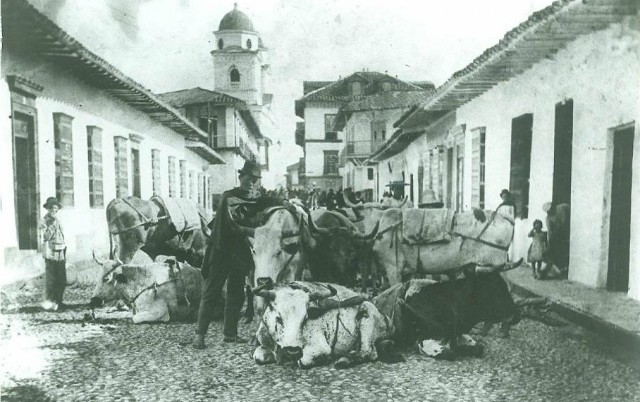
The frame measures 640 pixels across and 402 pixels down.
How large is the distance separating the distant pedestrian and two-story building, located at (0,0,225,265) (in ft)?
18.9

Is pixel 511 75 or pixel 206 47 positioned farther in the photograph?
pixel 511 75

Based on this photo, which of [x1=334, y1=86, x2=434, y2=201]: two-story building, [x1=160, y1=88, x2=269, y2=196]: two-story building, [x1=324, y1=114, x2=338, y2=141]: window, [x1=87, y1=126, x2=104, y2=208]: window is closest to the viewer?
[x1=87, y1=126, x2=104, y2=208]: window

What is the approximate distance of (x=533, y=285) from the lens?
25.1 feet

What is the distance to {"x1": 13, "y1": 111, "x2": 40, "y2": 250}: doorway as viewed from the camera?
5.56 meters

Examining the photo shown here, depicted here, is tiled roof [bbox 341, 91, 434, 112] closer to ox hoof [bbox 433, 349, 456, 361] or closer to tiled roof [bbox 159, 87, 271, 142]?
tiled roof [bbox 159, 87, 271, 142]

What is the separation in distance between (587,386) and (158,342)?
3547 mm

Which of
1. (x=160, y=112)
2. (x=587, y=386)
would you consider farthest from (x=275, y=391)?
(x=160, y=112)

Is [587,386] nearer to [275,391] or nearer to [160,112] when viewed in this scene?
[275,391]

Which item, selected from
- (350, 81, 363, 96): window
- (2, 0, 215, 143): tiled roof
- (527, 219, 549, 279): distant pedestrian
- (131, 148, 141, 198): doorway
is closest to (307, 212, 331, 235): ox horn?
(2, 0, 215, 143): tiled roof

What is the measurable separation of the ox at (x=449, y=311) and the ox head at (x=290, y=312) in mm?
807

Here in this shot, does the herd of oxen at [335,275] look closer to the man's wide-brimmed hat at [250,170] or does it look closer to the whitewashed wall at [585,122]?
the man's wide-brimmed hat at [250,170]

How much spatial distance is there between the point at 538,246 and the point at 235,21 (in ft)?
16.6

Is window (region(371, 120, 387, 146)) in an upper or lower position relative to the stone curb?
upper

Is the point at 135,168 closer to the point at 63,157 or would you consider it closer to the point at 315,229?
the point at 63,157
